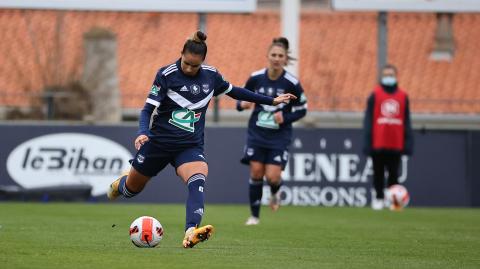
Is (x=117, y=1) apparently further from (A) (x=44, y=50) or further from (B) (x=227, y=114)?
(A) (x=44, y=50)

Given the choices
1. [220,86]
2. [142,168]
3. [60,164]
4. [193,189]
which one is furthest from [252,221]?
[60,164]

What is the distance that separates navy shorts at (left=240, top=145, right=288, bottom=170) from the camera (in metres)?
14.9

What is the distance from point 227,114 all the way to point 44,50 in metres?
5.90

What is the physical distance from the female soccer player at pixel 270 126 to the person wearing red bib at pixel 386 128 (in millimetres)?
4589

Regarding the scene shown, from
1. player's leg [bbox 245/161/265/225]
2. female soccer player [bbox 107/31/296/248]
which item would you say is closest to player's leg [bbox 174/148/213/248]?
female soccer player [bbox 107/31/296/248]

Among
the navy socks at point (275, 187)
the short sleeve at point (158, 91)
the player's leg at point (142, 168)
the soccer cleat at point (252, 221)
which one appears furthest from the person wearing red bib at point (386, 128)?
the short sleeve at point (158, 91)

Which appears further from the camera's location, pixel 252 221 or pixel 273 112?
pixel 273 112

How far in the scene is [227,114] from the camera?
1102 inches

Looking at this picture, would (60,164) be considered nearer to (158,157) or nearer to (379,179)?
(379,179)

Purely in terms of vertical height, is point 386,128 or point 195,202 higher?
point 195,202

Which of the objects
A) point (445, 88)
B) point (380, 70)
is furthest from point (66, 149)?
point (445, 88)

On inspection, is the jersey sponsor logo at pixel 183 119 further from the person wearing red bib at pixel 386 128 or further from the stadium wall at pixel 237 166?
the stadium wall at pixel 237 166

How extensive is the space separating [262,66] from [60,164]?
11966mm

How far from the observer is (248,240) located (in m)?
11.7
